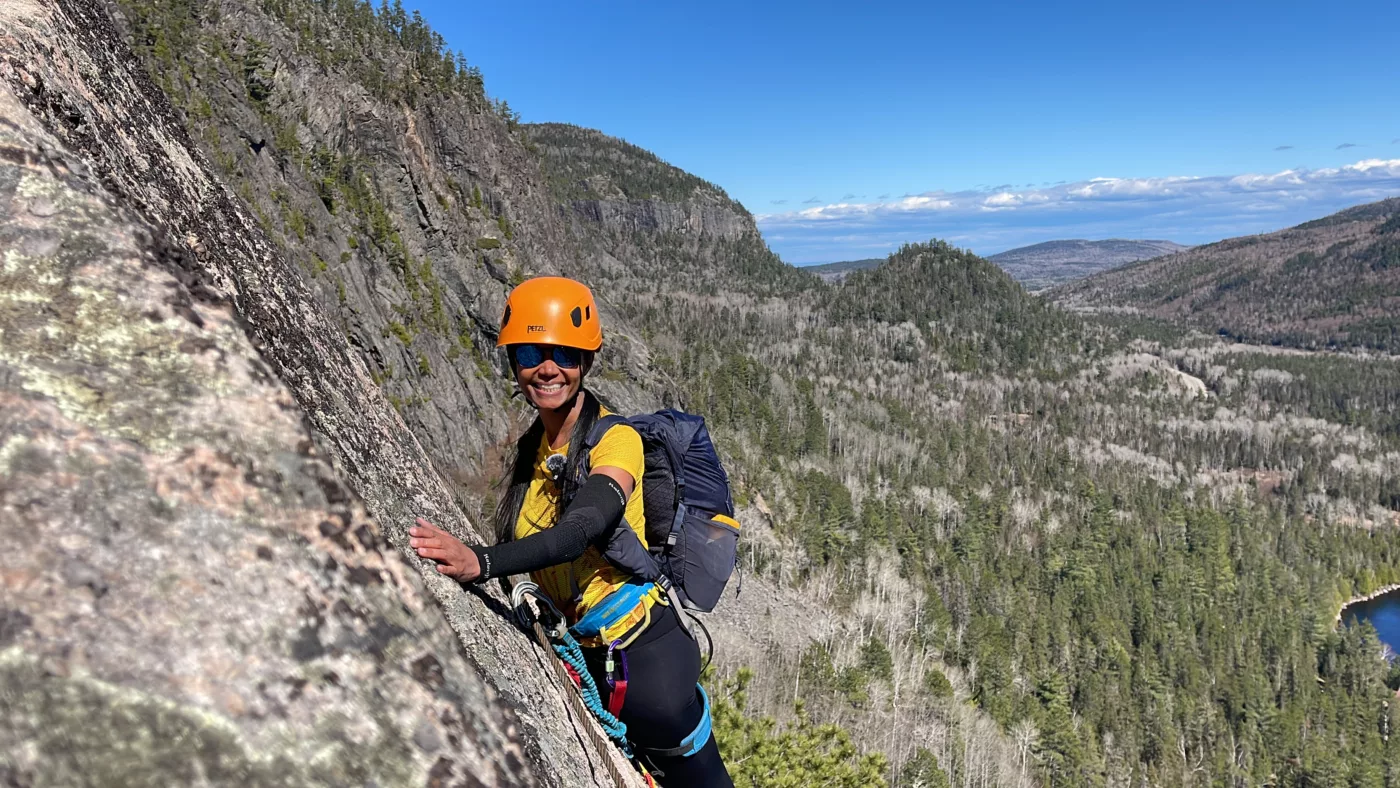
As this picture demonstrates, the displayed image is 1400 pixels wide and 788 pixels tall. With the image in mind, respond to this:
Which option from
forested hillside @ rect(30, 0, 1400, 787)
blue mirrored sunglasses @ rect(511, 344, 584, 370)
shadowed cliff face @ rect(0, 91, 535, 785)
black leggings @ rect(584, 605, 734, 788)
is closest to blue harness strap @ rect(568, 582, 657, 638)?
black leggings @ rect(584, 605, 734, 788)

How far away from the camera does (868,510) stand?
9431 centimetres

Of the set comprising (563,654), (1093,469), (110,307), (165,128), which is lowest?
(1093,469)

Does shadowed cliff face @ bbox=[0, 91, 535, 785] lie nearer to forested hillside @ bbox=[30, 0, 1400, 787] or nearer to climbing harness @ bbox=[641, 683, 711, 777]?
forested hillside @ bbox=[30, 0, 1400, 787]

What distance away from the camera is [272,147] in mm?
31531

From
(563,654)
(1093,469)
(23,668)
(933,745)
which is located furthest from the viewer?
(1093,469)

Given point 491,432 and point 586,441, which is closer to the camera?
point 586,441

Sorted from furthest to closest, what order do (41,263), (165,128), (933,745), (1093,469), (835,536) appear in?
(1093,469) → (835,536) → (933,745) → (165,128) → (41,263)

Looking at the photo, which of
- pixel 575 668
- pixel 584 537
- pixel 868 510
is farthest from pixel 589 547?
pixel 868 510

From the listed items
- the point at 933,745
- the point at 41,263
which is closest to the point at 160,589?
the point at 41,263

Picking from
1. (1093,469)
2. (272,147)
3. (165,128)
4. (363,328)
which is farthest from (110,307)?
(1093,469)

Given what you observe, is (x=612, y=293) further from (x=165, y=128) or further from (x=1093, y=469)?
(x=165, y=128)

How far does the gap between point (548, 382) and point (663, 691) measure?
71.6 inches

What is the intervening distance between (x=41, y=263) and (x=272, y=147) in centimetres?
3495

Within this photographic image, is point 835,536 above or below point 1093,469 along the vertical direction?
above
